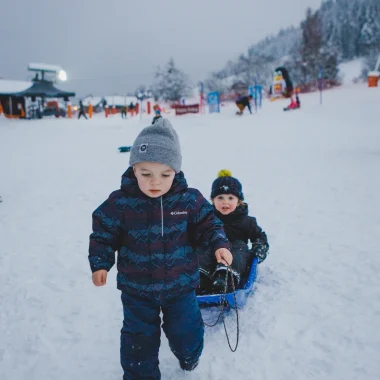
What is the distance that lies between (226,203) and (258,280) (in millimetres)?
782

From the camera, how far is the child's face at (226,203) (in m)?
3.02

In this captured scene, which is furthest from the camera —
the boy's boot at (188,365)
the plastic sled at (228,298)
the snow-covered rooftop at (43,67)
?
the snow-covered rooftop at (43,67)

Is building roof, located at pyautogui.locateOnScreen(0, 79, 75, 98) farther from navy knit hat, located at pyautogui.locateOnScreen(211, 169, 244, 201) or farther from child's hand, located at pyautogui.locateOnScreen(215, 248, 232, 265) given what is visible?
child's hand, located at pyautogui.locateOnScreen(215, 248, 232, 265)

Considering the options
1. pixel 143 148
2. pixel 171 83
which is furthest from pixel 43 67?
pixel 143 148

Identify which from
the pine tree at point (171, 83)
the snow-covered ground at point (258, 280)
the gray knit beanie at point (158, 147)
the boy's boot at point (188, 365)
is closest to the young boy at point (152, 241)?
the gray knit beanie at point (158, 147)

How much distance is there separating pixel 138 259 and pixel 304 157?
25.2 ft

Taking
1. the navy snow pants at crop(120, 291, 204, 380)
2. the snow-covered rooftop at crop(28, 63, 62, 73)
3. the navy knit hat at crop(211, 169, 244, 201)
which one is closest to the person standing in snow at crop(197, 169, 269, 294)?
the navy knit hat at crop(211, 169, 244, 201)

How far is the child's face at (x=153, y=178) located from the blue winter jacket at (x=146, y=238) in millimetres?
53

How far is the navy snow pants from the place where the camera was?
1792 mm

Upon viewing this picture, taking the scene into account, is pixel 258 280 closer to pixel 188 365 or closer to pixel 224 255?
pixel 188 365

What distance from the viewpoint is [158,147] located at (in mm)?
1742

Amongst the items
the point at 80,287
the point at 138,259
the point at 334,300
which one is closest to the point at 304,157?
the point at 334,300

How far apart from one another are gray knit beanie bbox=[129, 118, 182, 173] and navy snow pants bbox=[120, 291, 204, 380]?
2.49ft

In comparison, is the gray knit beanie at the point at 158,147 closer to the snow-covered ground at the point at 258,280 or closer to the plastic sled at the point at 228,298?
the plastic sled at the point at 228,298
